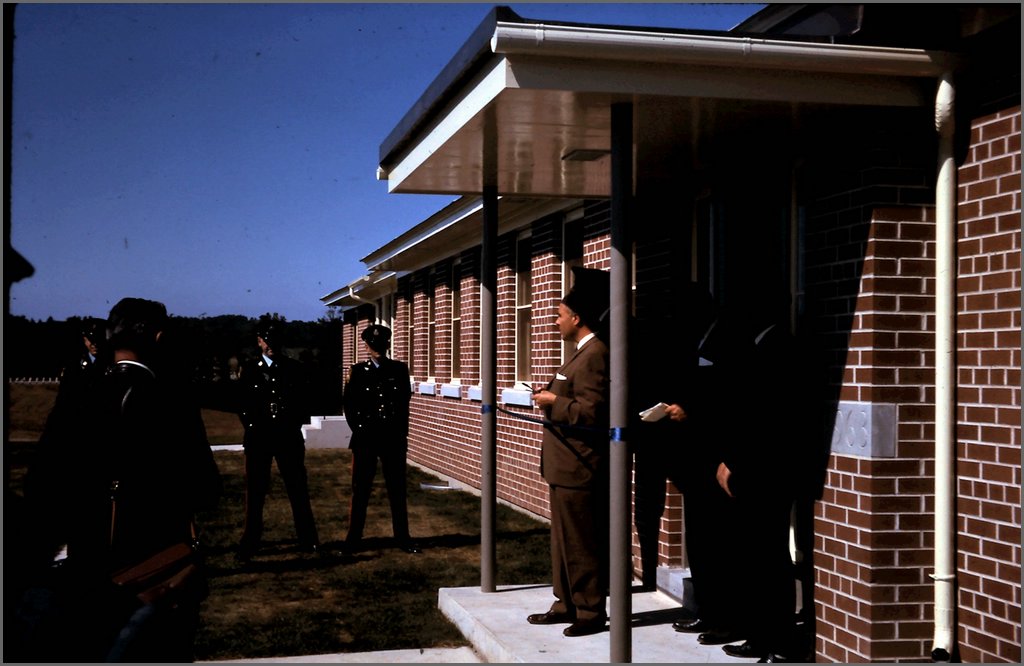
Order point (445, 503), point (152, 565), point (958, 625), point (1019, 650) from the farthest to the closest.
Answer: point (445, 503) → point (958, 625) → point (1019, 650) → point (152, 565)

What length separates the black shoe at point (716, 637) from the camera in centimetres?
625

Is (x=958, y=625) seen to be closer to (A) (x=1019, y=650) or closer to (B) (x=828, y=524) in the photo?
(A) (x=1019, y=650)

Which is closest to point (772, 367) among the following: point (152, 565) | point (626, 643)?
point (626, 643)

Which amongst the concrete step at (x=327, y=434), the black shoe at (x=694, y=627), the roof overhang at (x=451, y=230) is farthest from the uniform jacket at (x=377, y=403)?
the concrete step at (x=327, y=434)

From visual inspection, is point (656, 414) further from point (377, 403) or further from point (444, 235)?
point (444, 235)

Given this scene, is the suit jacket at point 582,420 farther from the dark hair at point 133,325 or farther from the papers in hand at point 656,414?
the dark hair at point 133,325

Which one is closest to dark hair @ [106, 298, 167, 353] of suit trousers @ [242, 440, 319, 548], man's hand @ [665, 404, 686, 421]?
man's hand @ [665, 404, 686, 421]

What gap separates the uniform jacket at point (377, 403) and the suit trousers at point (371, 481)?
77 millimetres

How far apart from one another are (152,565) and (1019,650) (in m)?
3.78

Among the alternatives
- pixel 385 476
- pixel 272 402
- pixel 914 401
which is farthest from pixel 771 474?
pixel 272 402

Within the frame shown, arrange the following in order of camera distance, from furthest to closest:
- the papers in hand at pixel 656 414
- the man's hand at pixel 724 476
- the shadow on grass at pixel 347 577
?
the shadow on grass at pixel 347 577 < the papers in hand at pixel 656 414 < the man's hand at pixel 724 476

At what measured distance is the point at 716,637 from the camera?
20.6ft

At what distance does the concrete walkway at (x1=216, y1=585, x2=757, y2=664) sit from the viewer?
6008 millimetres

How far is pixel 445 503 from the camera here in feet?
45.1
